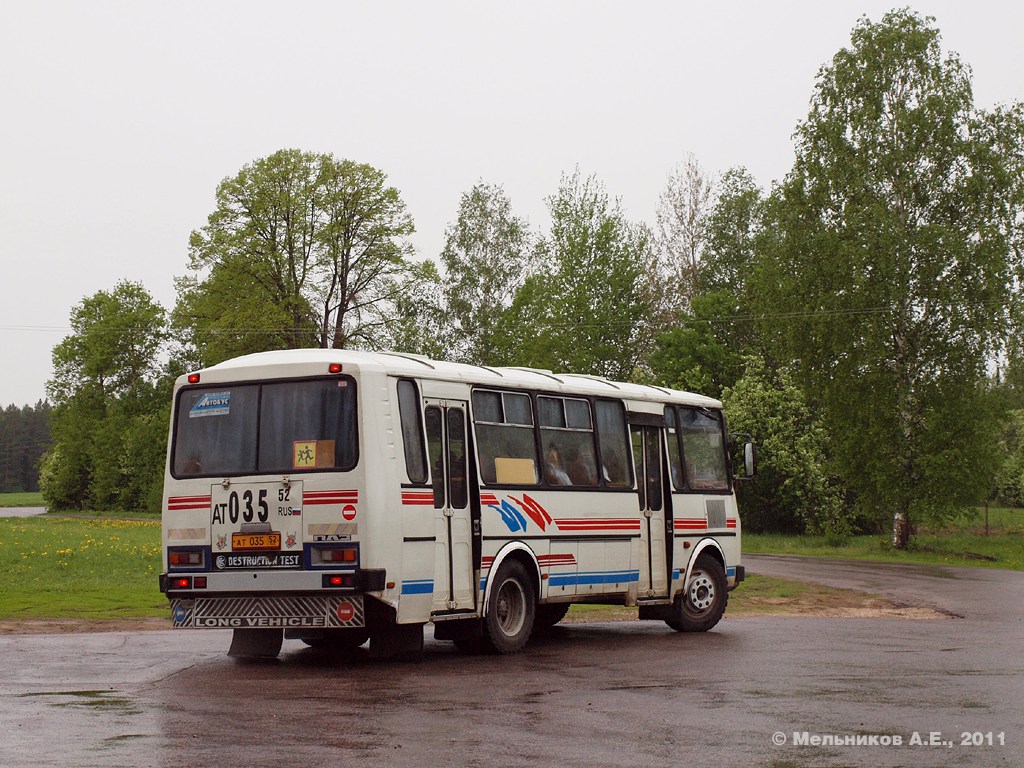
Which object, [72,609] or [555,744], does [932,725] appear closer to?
[555,744]

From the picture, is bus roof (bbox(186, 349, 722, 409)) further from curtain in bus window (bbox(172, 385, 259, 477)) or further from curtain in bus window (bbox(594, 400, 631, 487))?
curtain in bus window (bbox(594, 400, 631, 487))

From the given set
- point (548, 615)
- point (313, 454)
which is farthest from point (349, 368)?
point (548, 615)

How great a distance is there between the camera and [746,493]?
57500 mm

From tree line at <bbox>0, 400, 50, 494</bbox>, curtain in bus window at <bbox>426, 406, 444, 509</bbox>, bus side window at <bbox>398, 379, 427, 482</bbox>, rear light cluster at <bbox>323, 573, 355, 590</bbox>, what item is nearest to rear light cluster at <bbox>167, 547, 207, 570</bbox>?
rear light cluster at <bbox>323, 573, 355, 590</bbox>

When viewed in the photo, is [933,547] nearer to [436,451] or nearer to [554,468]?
[554,468]

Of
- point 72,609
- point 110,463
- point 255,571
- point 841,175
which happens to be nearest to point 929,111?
point 841,175

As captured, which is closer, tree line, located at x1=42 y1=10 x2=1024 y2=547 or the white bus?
the white bus

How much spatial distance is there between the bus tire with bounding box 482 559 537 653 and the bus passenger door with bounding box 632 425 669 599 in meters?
2.55

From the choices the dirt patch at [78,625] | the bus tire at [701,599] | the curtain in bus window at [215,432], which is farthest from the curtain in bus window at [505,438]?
the dirt patch at [78,625]

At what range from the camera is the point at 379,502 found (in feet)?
43.6

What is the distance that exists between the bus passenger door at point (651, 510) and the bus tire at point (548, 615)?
1258mm

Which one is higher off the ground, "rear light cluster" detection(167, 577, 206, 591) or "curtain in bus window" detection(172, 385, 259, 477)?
"curtain in bus window" detection(172, 385, 259, 477)

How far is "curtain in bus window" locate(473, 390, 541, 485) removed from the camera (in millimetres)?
15094

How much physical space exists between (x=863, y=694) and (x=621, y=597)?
6.12 m
